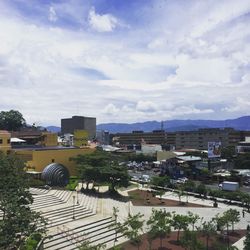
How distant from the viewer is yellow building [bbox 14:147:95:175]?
61.7 metres

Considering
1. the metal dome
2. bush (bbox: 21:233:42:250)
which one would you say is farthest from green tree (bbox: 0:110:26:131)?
bush (bbox: 21:233:42:250)

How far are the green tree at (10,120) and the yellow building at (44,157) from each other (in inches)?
2348

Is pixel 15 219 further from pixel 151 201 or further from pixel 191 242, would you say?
pixel 151 201

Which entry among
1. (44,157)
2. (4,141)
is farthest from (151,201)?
→ (4,141)

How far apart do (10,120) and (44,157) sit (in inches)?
2474

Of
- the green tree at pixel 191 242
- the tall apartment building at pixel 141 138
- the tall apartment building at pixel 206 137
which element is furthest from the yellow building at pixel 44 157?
the tall apartment building at pixel 141 138

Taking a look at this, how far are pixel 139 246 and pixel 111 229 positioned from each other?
4.29m

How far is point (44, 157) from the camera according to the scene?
→ 62812 mm

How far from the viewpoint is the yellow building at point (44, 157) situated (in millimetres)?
61713

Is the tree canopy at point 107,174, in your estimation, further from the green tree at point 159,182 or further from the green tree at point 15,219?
the green tree at point 15,219

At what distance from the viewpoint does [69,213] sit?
1531 inches

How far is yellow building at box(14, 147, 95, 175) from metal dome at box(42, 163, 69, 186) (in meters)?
6.64

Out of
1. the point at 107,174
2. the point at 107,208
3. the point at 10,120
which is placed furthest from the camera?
the point at 10,120

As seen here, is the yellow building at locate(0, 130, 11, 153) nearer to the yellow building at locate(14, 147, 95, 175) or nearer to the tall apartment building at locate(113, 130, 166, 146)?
the yellow building at locate(14, 147, 95, 175)
